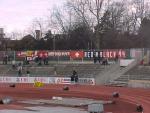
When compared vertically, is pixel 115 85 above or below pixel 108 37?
below

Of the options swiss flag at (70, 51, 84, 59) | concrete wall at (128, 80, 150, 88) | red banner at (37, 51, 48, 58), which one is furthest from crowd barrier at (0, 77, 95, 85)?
swiss flag at (70, 51, 84, 59)

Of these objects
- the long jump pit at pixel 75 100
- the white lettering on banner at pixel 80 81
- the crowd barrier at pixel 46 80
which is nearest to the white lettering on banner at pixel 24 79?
the crowd barrier at pixel 46 80

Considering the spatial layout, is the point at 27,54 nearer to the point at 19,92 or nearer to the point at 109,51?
the point at 109,51

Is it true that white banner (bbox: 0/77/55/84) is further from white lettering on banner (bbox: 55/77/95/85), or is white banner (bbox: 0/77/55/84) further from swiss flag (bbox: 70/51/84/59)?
swiss flag (bbox: 70/51/84/59)

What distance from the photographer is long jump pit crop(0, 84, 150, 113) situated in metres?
31.0

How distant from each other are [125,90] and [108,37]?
5021cm

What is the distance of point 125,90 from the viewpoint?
45.6 metres

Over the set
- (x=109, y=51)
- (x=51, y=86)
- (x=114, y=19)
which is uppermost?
(x=114, y=19)

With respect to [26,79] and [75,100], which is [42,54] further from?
[75,100]

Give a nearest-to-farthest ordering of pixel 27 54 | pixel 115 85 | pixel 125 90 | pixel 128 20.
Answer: pixel 125 90, pixel 115 85, pixel 27 54, pixel 128 20

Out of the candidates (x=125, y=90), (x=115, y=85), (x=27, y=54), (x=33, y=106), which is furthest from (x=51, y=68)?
(x=33, y=106)

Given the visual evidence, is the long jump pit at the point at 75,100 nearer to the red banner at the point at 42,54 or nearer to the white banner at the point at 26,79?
the white banner at the point at 26,79

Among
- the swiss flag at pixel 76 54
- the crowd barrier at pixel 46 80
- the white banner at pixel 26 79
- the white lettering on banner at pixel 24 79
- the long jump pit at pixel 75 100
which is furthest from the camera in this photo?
the swiss flag at pixel 76 54

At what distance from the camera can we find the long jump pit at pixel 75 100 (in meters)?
31.0
